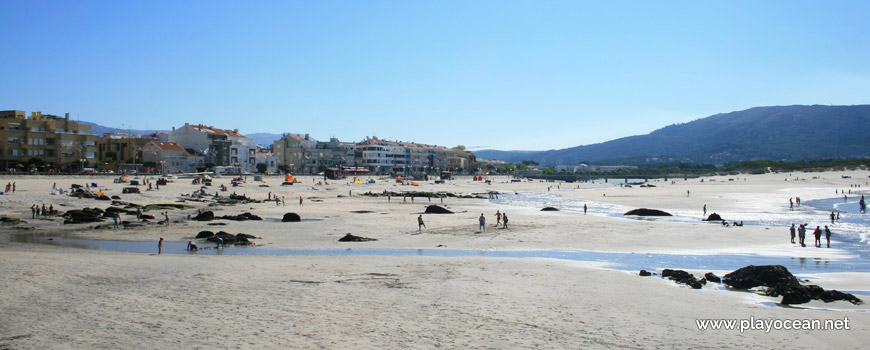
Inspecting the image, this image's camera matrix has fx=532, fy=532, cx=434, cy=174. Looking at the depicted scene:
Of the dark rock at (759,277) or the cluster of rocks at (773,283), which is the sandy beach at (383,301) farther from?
the dark rock at (759,277)

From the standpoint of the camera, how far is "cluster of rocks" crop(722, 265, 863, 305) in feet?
35.9

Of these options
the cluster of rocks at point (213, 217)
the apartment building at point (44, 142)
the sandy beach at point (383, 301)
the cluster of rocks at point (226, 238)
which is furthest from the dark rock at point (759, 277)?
the apartment building at point (44, 142)

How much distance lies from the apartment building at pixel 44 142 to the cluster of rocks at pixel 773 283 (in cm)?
A: 7232

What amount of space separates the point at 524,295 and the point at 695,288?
432 centimetres

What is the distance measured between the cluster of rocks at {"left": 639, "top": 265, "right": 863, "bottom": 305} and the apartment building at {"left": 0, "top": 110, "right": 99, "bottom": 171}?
237 feet

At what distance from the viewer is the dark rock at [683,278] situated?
500 inches

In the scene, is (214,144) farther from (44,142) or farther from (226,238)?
(226,238)

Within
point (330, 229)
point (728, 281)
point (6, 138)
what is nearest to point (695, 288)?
point (728, 281)

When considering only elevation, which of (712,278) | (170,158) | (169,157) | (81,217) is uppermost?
(169,157)

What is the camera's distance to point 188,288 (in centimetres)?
1130

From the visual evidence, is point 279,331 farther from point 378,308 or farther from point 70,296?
point 70,296

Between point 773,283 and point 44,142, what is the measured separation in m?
79.5

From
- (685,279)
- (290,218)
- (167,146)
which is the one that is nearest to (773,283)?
(685,279)

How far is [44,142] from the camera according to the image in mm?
67188
